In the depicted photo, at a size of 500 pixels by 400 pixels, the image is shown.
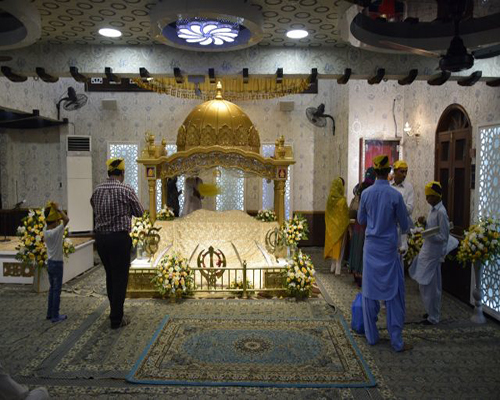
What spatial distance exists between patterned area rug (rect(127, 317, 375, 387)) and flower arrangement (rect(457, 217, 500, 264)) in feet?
6.00

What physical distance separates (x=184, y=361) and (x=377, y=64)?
4.62 meters

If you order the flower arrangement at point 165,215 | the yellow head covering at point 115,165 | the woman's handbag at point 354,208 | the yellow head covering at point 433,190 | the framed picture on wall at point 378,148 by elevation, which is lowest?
the flower arrangement at point 165,215

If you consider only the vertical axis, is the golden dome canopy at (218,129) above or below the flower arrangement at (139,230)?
above

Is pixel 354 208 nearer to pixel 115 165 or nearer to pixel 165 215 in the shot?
pixel 165 215

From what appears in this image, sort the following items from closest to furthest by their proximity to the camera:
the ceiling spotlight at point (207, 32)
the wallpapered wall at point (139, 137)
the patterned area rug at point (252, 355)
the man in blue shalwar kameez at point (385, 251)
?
1. the patterned area rug at point (252, 355)
2. the man in blue shalwar kameez at point (385, 251)
3. the ceiling spotlight at point (207, 32)
4. the wallpapered wall at point (139, 137)

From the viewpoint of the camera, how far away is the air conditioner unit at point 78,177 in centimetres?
1118

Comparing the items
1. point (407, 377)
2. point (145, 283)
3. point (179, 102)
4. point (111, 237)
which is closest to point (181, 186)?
point (179, 102)

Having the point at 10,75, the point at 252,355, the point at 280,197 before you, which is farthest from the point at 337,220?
the point at 10,75

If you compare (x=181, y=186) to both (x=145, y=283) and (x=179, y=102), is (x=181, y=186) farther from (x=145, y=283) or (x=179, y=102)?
(x=145, y=283)

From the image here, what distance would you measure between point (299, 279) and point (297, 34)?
3434mm

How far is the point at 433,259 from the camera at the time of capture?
5.77 meters

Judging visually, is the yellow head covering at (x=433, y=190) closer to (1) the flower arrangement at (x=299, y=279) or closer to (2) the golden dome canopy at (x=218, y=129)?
(1) the flower arrangement at (x=299, y=279)

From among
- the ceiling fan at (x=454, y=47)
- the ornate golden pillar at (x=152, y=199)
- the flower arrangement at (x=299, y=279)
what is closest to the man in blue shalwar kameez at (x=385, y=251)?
the ceiling fan at (x=454, y=47)

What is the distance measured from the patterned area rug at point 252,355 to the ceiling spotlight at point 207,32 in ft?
11.5
